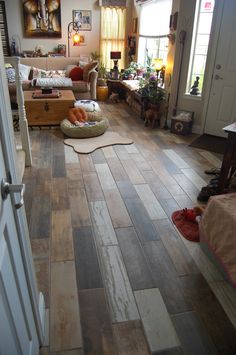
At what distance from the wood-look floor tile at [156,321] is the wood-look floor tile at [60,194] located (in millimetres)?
1124

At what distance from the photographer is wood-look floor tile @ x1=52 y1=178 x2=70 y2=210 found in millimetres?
2561

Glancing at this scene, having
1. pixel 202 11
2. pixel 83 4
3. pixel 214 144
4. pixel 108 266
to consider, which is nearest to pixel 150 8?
pixel 83 4

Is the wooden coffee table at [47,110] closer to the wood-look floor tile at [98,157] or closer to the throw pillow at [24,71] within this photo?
the wood-look floor tile at [98,157]

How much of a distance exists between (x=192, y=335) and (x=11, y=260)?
1.07 m

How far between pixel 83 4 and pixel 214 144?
4832mm

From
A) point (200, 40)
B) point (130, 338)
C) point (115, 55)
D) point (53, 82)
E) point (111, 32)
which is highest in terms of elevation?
point (111, 32)

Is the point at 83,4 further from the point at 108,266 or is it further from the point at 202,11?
the point at 108,266

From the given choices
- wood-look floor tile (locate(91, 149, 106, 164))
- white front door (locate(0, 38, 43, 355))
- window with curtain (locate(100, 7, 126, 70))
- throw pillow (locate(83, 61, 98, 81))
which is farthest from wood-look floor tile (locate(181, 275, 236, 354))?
window with curtain (locate(100, 7, 126, 70))

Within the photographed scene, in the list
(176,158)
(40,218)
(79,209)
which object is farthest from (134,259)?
(176,158)

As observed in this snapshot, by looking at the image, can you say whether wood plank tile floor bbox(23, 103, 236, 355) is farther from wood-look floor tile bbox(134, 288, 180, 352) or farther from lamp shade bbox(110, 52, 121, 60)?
lamp shade bbox(110, 52, 121, 60)

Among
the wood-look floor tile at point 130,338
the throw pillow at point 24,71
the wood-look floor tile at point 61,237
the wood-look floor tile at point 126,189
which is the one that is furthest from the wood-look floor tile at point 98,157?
the throw pillow at point 24,71

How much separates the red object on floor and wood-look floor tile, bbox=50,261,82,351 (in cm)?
92

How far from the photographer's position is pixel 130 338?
58.3 inches

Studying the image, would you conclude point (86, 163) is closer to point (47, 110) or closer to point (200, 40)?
point (47, 110)
